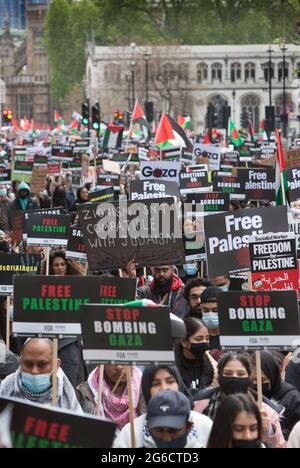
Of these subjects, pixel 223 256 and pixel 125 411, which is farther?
pixel 223 256

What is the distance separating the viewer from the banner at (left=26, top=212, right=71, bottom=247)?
1462 centimetres

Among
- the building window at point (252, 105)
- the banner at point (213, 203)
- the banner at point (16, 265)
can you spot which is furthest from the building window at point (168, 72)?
the banner at point (16, 265)

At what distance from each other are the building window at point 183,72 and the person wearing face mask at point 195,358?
94652 mm

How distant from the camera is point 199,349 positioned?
9.21 metres

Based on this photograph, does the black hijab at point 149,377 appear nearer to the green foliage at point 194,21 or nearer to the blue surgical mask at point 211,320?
the blue surgical mask at point 211,320

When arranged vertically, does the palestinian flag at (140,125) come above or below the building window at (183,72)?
below

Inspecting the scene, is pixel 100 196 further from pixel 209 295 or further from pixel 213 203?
pixel 209 295

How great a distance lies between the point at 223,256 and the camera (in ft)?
39.0

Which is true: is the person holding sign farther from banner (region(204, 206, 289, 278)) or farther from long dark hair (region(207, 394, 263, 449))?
banner (region(204, 206, 289, 278))

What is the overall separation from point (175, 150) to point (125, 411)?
1996 centimetres

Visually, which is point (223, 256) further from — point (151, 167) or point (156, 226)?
point (151, 167)

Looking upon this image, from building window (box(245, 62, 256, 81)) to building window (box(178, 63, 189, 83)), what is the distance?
9997 mm

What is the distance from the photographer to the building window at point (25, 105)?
493 ft
